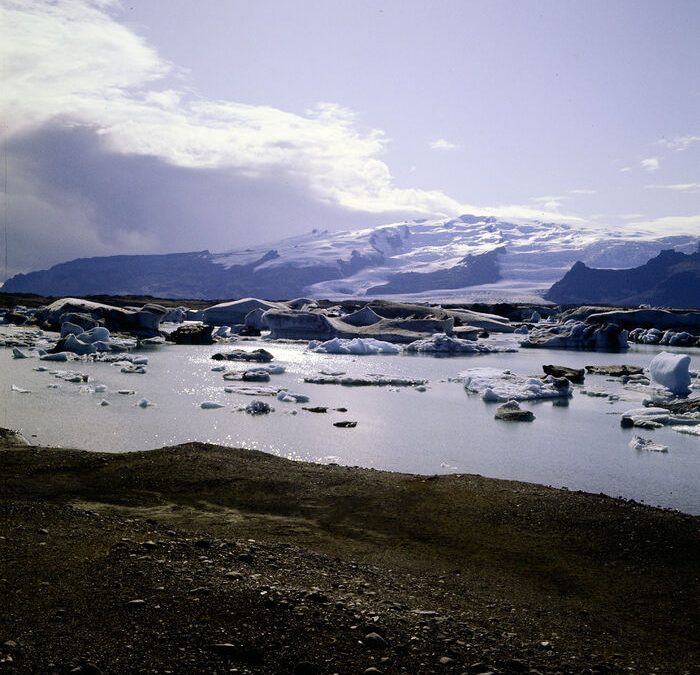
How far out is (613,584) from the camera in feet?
14.3

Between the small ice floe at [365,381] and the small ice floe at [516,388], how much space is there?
51.4 inches

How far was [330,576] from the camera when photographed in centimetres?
401

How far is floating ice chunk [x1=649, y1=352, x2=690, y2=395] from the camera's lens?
1473 centimetres

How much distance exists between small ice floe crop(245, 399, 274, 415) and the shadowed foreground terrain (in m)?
4.57

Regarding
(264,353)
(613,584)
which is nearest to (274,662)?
(613,584)

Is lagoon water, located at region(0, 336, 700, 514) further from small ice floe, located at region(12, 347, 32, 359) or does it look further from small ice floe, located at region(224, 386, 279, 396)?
small ice floe, located at region(12, 347, 32, 359)

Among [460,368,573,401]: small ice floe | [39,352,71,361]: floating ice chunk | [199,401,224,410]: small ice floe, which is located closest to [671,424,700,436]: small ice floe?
[460,368,573,401]: small ice floe

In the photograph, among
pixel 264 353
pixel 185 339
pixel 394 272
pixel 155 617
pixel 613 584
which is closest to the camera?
pixel 155 617

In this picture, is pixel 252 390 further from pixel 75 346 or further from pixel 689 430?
pixel 75 346

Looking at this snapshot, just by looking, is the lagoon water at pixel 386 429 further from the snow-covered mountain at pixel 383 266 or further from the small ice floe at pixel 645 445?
the snow-covered mountain at pixel 383 266

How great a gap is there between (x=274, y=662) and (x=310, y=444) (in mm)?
6016

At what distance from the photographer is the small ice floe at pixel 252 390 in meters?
13.4

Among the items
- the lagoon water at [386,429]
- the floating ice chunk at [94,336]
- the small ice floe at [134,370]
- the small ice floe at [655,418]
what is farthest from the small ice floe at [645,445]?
the floating ice chunk at [94,336]

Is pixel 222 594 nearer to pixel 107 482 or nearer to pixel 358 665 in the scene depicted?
pixel 358 665
